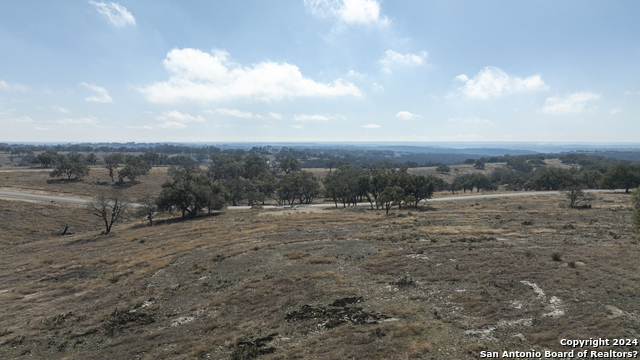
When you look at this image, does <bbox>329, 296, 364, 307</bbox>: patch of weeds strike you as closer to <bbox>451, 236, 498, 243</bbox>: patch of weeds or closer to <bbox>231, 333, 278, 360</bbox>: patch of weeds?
<bbox>231, 333, 278, 360</bbox>: patch of weeds

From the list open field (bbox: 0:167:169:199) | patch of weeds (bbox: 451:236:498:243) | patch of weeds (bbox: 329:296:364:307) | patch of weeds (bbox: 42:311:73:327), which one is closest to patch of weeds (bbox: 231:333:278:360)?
patch of weeds (bbox: 329:296:364:307)

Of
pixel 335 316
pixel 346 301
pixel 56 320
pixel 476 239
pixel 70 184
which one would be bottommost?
pixel 70 184

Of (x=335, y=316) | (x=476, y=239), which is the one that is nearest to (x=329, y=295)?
(x=335, y=316)

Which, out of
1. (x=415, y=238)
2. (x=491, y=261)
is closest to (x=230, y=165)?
(x=415, y=238)

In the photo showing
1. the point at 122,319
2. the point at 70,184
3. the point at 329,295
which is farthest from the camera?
the point at 70,184

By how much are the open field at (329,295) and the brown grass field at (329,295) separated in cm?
11

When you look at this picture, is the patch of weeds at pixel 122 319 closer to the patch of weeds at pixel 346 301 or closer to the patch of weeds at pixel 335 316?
the patch of weeds at pixel 335 316

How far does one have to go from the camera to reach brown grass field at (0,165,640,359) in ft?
45.6

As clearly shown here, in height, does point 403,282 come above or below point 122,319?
above

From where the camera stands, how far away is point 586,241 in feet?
94.8

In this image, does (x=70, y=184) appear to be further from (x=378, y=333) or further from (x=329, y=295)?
(x=378, y=333)

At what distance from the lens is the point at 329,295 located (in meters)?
19.2

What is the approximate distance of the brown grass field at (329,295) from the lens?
13906 millimetres

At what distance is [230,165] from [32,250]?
384 feet
